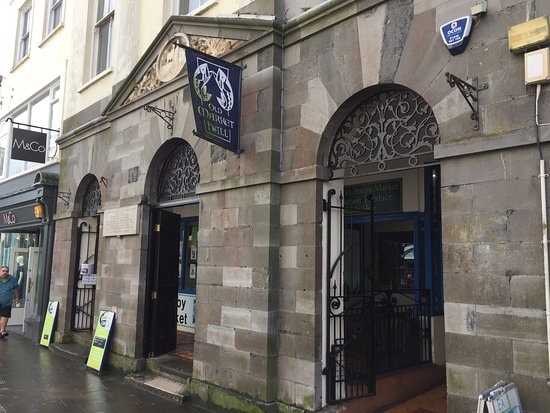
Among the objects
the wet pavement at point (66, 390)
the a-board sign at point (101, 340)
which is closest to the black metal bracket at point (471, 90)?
the wet pavement at point (66, 390)

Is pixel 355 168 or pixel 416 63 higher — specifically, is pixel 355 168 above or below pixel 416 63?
below

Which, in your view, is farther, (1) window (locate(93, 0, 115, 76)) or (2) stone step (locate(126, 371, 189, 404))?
(1) window (locate(93, 0, 115, 76))

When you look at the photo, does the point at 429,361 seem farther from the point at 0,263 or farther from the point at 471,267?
the point at 0,263

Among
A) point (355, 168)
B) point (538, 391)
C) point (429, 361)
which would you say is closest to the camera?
point (538, 391)

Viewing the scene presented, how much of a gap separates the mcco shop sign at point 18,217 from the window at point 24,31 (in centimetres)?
519

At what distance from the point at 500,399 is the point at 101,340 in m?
7.05

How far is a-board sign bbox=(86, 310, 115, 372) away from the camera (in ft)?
27.6

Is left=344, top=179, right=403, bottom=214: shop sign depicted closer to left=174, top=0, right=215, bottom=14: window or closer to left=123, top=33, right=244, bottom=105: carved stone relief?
left=123, top=33, right=244, bottom=105: carved stone relief

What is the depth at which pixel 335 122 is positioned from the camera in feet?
18.1

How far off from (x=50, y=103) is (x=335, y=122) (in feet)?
35.4

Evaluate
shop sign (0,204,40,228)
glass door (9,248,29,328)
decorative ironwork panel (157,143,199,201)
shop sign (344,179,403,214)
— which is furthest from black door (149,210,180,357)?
glass door (9,248,29,328)

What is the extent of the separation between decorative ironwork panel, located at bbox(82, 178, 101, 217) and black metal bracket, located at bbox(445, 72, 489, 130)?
8.33m

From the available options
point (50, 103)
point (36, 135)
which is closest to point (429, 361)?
point (36, 135)

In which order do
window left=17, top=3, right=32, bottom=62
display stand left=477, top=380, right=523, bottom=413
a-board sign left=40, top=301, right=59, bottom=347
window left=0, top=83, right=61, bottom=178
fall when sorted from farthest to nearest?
window left=17, top=3, right=32, bottom=62 → window left=0, top=83, right=61, bottom=178 → a-board sign left=40, top=301, right=59, bottom=347 → display stand left=477, top=380, right=523, bottom=413
